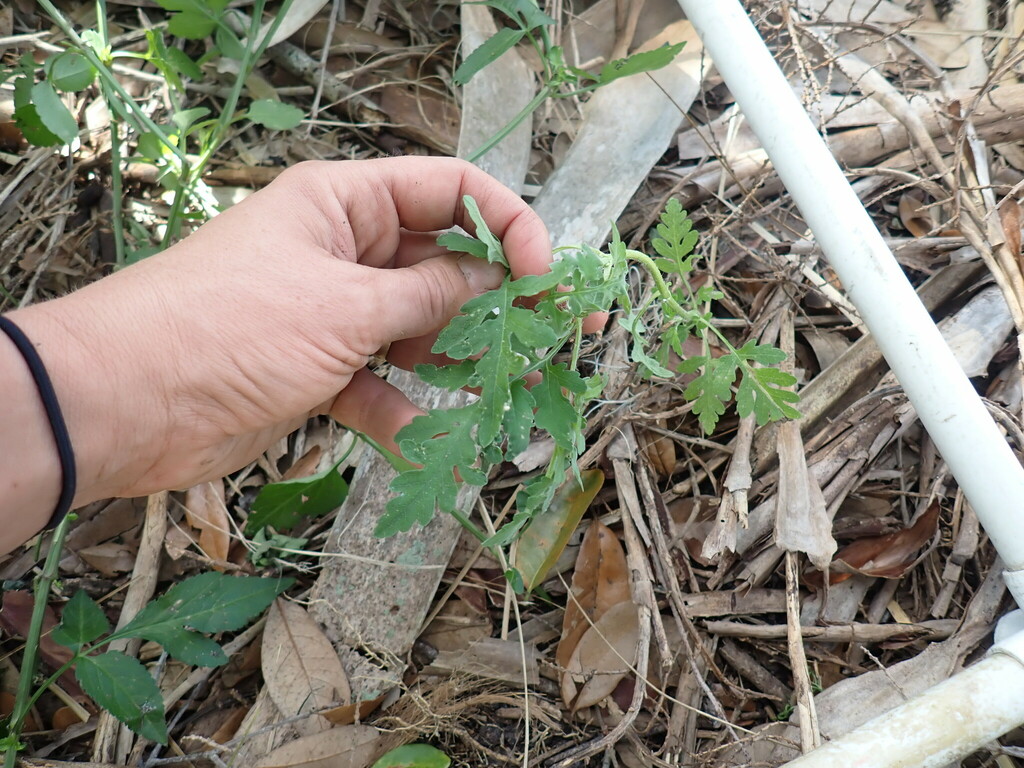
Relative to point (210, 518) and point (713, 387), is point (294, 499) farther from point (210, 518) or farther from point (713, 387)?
point (713, 387)

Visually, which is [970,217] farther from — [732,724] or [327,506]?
[327,506]

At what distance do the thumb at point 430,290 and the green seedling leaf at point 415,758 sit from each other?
1.05 meters

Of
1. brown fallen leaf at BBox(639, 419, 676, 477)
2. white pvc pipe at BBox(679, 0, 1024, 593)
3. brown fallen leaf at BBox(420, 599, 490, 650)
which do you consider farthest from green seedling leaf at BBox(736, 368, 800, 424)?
brown fallen leaf at BBox(420, 599, 490, 650)

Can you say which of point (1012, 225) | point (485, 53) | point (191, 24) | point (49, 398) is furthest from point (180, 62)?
point (1012, 225)

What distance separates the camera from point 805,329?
2.41m

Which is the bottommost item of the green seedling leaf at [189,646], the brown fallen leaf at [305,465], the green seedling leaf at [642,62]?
the green seedling leaf at [189,646]

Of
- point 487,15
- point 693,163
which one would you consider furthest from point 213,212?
point 693,163

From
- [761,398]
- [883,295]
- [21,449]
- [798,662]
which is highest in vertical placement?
[883,295]

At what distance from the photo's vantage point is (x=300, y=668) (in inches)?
83.9

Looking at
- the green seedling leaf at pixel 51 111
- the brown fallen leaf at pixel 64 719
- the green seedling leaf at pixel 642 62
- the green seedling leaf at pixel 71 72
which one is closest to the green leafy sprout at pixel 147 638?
the brown fallen leaf at pixel 64 719

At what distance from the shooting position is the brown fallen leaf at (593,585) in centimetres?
215

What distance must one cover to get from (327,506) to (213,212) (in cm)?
100

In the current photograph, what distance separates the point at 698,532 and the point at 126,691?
1568mm

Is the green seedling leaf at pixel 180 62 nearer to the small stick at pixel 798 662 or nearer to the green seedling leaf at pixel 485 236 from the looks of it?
the green seedling leaf at pixel 485 236
